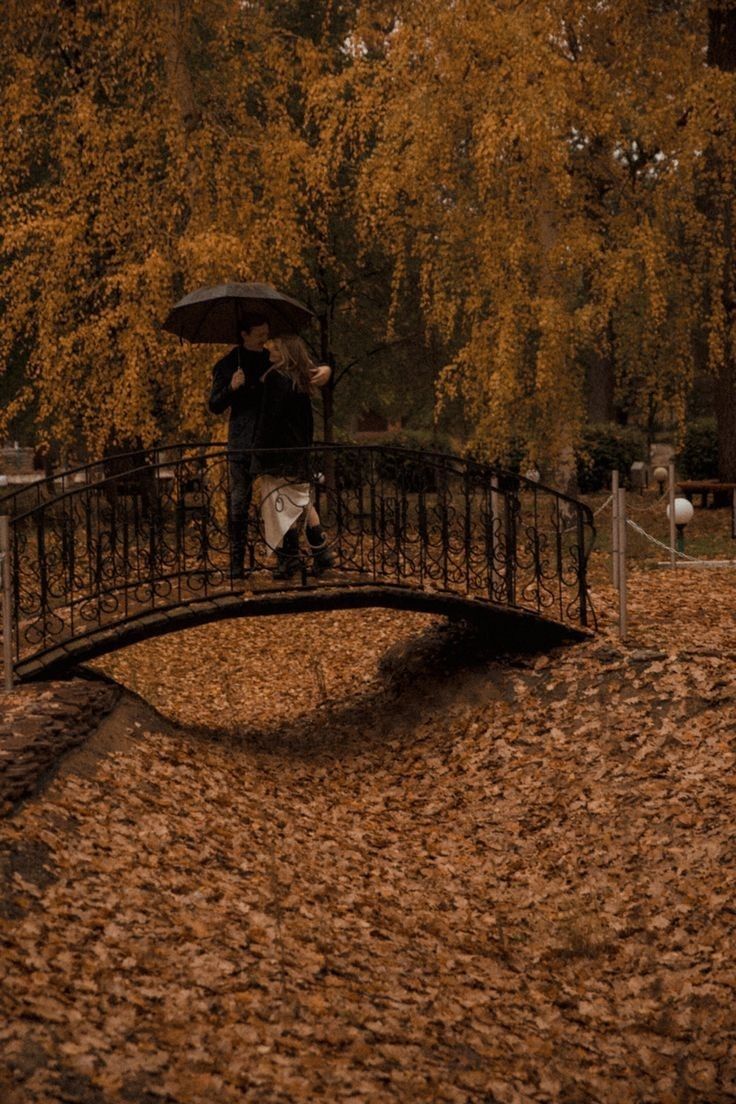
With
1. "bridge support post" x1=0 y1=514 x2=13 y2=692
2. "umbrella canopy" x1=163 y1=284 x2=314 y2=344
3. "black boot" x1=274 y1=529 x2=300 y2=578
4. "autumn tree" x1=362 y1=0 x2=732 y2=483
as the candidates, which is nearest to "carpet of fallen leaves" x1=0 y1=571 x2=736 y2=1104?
"bridge support post" x1=0 y1=514 x2=13 y2=692

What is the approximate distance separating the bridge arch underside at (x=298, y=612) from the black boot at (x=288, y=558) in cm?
30

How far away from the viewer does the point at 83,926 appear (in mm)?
6082

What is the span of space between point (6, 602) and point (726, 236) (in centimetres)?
1206

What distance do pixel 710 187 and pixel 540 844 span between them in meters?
11.8

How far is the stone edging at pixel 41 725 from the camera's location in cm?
723

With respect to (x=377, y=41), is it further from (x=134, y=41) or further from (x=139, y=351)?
(x=139, y=351)

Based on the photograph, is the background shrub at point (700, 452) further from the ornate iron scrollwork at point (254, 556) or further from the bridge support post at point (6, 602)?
the bridge support post at point (6, 602)

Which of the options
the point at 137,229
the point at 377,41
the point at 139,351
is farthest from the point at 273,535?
the point at 377,41

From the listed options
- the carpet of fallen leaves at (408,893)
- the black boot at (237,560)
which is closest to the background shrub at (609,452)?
the carpet of fallen leaves at (408,893)

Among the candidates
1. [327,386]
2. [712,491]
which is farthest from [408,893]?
Result: [327,386]

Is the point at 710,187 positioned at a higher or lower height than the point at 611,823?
higher

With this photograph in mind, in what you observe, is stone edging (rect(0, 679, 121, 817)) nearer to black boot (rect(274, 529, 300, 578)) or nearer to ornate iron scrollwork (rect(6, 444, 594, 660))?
ornate iron scrollwork (rect(6, 444, 594, 660))

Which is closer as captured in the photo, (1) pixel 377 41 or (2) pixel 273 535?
(2) pixel 273 535

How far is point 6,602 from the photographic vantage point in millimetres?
8555
